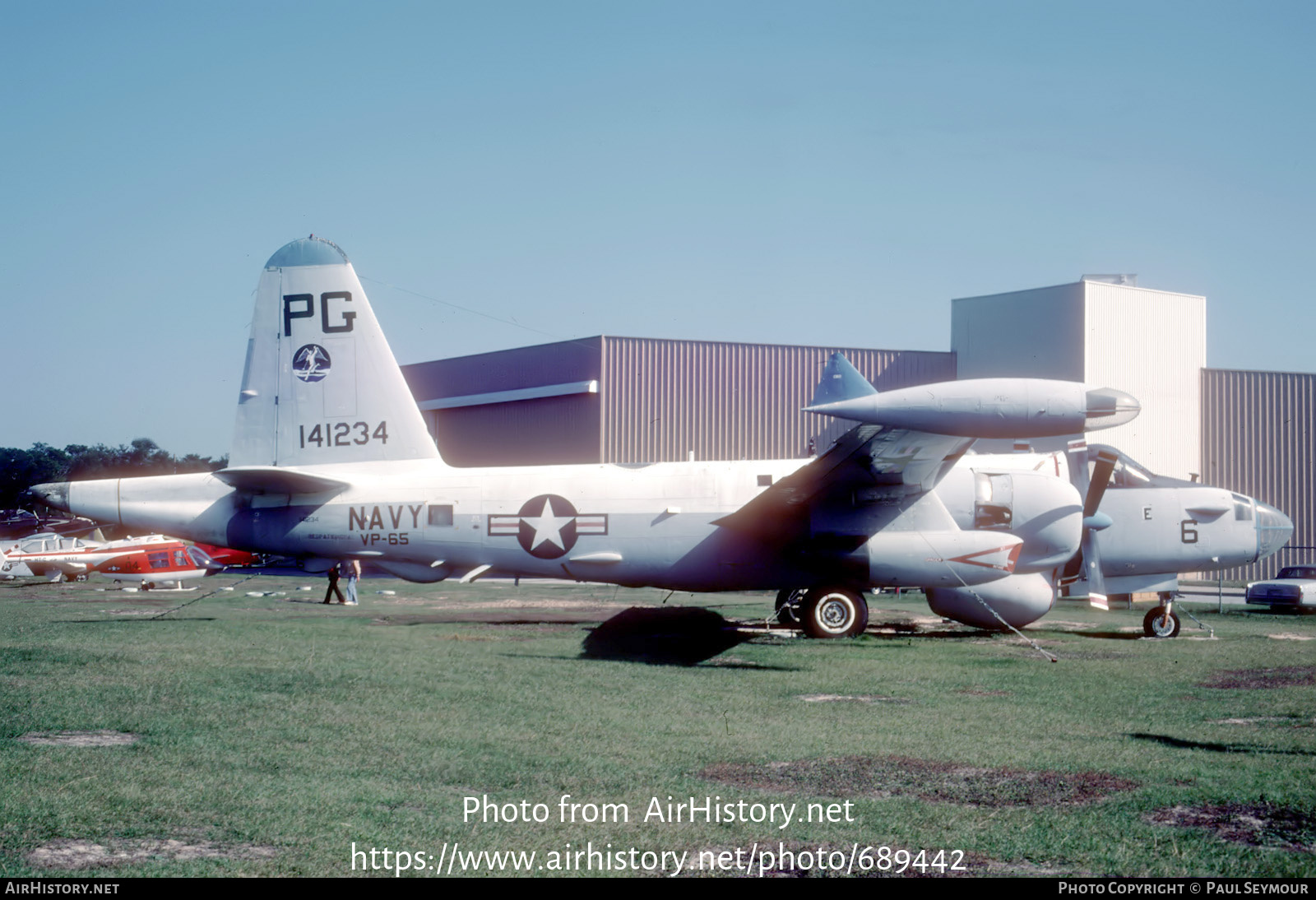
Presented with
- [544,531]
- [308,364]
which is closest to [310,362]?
[308,364]

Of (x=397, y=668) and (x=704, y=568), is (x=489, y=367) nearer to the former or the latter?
(x=704, y=568)

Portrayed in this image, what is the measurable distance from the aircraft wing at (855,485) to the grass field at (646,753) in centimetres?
206

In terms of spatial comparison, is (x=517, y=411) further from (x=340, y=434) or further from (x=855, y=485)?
(x=855, y=485)

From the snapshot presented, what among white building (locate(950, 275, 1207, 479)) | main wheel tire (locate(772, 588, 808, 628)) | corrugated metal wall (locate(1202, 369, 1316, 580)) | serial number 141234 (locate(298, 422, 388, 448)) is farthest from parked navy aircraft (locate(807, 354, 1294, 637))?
corrugated metal wall (locate(1202, 369, 1316, 580))

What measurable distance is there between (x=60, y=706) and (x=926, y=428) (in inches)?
385

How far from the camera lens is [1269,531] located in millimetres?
18203

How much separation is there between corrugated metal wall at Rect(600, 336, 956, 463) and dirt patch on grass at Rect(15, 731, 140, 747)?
94.9ft

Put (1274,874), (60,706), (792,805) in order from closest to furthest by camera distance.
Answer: (1274,874), (792,805), (60,706)

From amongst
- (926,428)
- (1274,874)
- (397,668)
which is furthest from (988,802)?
(397,668)

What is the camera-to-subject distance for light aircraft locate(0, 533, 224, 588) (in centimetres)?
3247

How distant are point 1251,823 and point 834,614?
36.3 ft

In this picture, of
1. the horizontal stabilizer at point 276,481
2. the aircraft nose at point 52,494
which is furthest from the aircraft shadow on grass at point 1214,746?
the aircraft nose at point 52,494

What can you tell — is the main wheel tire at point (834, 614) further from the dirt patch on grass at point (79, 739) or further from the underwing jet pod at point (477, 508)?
the dirt patch on grass at point (79, 739)

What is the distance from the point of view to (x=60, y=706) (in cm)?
1002
